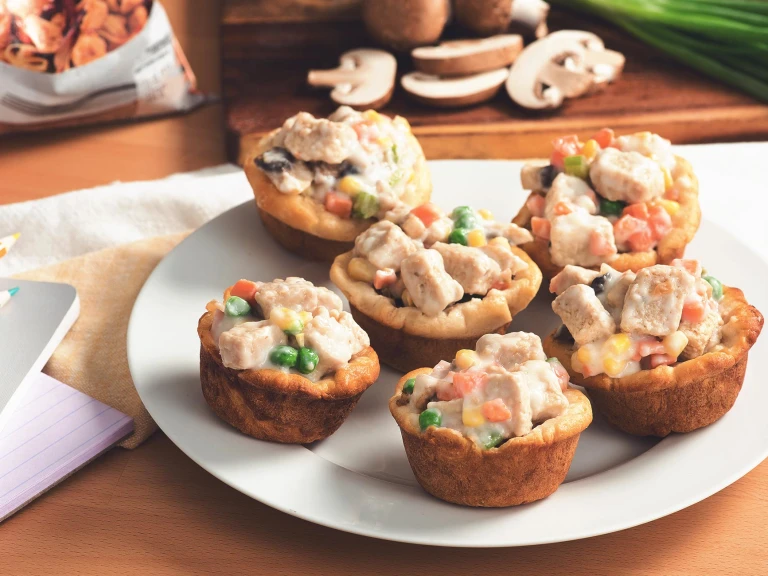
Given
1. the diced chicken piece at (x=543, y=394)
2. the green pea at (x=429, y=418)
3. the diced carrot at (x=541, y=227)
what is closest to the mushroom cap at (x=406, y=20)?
the diced carrot at (x=541, y=227)

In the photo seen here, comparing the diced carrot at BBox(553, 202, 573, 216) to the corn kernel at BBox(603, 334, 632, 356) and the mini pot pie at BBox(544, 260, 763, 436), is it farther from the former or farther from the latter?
the corn kernel at BBox(603, 334, 632, 356)

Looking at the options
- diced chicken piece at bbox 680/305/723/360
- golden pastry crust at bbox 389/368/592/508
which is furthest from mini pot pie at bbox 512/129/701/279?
golden pastry crust at bbox 389/368/592/508

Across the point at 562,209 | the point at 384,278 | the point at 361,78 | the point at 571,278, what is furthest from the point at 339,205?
the point at 361,78

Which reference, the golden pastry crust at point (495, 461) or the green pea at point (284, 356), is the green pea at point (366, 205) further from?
the golden pastry crust at point (495, 461)

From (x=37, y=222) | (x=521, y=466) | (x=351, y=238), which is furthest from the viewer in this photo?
(x=37, y=222)

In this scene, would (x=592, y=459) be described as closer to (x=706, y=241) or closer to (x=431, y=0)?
(x=706, y=241)

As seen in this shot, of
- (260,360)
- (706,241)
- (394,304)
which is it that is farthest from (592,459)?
(706,241)
